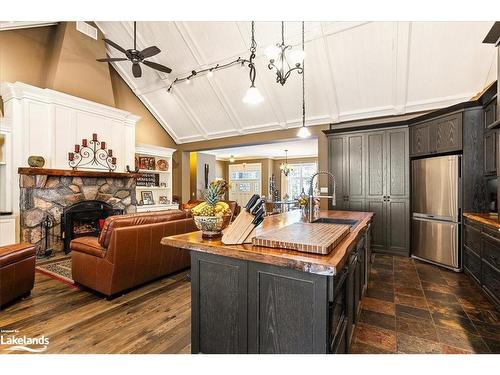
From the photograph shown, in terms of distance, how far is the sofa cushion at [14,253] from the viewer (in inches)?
89.0

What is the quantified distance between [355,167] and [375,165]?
1.15ft

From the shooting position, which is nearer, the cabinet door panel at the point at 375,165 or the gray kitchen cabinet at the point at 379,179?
the gray kitchen cabinet at the point at 379,179

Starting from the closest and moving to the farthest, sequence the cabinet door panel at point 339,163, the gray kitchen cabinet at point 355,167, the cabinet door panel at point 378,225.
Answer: the cabinet door panel at point 378,225 < the gray kitchen cabinet at point 355,167 < the cabinet door panel at point 339,163

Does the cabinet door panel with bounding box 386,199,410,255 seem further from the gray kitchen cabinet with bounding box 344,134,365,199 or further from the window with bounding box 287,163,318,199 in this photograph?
the window with bounding box 287,163,318,199

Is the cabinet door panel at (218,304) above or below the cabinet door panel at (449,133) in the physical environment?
below

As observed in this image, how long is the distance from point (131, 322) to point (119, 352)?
1.35 ft

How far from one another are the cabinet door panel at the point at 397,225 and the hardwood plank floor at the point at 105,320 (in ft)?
12.0

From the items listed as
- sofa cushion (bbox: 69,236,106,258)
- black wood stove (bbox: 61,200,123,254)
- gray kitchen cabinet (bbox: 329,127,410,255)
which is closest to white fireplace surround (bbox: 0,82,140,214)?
black wood stove (bbox: 61,200,123,254)

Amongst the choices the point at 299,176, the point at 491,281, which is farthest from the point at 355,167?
the point at 299,176

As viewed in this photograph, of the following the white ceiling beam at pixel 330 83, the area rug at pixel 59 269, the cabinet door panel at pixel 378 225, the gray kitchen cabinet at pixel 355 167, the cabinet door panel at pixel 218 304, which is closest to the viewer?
the cabinet door panel at pixel 218 304

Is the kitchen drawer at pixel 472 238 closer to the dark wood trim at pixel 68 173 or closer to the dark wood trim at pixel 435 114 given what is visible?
the dark wood trim at pixel 435 114

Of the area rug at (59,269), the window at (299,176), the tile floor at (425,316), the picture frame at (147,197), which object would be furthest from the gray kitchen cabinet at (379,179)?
the window at (299,176)
